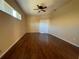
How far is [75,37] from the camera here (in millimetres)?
4906

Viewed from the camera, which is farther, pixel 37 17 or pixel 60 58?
pixel 37 17

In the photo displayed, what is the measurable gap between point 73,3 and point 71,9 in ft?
1.21

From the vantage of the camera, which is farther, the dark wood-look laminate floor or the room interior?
the room interior

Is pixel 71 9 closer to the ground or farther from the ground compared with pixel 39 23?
farther from the ground

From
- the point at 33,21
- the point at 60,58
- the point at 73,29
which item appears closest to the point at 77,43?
the point at 73,29

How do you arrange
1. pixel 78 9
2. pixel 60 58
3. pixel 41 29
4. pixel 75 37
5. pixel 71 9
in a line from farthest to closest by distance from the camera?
pixel 41 29, pixel 71 9, pixel 75 37, pixel 78 9, pixel 60 58

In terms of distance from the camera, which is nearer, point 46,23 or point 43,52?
point 43,52

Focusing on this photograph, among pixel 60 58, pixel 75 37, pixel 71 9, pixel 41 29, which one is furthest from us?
pixel 41 29

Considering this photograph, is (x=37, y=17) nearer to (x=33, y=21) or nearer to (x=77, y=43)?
(x=33, y=21)

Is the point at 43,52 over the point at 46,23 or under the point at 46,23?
under

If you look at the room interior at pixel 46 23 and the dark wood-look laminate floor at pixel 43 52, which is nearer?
the dark wood-look laminate floor at pixel 43 52

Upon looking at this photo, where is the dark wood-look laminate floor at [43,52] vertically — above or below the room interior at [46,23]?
below

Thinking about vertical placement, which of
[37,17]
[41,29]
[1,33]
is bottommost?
[41,29]

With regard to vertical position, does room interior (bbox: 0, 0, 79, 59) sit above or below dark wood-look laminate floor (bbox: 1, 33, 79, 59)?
above
